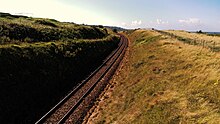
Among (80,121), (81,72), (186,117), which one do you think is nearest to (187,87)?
(186,117)

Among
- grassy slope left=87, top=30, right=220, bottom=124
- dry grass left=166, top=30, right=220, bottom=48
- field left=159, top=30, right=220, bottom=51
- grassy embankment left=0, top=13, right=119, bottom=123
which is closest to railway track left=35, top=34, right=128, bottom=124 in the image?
grassy embankment left=0, top=13, right=119, bottom=123

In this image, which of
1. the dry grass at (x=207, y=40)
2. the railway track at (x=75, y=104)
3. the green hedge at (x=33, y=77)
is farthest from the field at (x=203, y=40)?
the green hedge at (x=33, y=77)

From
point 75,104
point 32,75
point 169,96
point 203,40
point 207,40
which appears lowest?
point 75,104

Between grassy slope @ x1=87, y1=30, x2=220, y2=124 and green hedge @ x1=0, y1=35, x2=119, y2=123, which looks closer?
grassy slope @ x1=87, y1=30, x2=220, y2=124

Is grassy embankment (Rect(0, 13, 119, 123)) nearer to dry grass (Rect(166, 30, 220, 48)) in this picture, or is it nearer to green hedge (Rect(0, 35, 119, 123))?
green hedge (Rect(0, 35, 119, 123))

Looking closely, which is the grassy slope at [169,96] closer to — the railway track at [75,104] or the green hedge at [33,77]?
the railway track at [75,104]

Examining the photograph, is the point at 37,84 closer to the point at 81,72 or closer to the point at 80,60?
the point at 81,72

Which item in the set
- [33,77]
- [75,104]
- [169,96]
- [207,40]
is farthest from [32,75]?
[207,40]

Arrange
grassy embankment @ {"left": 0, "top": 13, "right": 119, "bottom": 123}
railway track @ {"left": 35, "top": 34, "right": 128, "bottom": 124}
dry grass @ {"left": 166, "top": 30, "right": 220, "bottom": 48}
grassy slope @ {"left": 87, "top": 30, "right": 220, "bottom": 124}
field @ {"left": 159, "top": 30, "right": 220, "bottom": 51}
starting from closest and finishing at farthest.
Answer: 1. grassy slope @ {"left": 87, "top": 30, "right": 220, "bottom": 124}
2. railway track @ {"left": 35, "top": 34, "right": 128, "bottom": 124}
3. grassy embankment @ {"left": 0, "top": 13, "right": 119, "bottom": 123}
4. field @ {"left": 159, "top": 30, "right": 220, "bottom": 51}
5. dry grass @ {"left": 166, "top": 30, "right": 220, "bottom": 48}

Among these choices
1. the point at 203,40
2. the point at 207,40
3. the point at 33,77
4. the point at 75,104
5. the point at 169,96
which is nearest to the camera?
the point at 169,96

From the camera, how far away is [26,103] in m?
20.0

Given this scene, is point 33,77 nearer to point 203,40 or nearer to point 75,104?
point 75,104

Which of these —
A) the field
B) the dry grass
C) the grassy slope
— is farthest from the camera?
the dry grass

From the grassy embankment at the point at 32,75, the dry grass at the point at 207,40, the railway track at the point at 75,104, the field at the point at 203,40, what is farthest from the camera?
the dry grass at the point at 207,40
